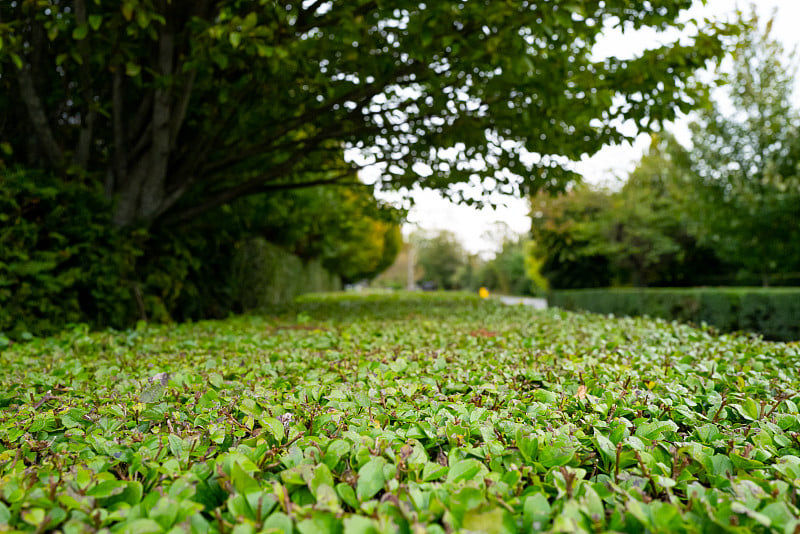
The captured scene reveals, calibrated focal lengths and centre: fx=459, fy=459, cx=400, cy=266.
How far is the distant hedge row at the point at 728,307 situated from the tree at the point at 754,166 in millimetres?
4085

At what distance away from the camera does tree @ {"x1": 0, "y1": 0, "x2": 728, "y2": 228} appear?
4.18m

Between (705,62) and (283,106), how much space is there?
5182 millimetres

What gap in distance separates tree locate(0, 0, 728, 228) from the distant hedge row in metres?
5.38

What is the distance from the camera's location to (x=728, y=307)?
31.9ft

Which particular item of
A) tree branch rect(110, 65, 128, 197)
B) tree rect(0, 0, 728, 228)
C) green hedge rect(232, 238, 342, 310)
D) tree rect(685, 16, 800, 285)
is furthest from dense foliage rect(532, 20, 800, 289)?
tree branch rect(110, 65, 128, 197)

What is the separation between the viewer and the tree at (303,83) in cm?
418

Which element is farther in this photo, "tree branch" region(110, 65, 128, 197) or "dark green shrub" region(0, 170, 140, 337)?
"tree branch" region(110, 65, 128, 197)

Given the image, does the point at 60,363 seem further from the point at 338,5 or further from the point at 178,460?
the point at 338,5

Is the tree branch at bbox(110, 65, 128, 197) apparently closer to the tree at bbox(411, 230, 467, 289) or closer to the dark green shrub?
the dark green shrub

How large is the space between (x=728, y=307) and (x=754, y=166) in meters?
6.82

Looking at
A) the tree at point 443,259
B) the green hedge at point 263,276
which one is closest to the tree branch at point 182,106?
the green hedge at point 263,276

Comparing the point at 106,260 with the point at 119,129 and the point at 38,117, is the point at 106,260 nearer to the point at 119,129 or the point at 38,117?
the point at 119,129

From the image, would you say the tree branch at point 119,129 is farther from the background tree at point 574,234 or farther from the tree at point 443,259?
the tree at point 443,259

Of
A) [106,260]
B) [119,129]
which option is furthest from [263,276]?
[119,129]
